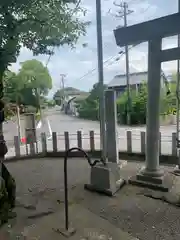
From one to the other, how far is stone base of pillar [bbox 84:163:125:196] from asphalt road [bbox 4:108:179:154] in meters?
1.72

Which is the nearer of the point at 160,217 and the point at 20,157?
the point at 160,217

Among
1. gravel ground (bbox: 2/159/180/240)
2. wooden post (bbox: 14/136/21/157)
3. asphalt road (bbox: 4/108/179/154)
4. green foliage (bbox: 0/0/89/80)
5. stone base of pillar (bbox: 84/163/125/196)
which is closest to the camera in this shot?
gravel ground (bbox: 2/159/180/240)

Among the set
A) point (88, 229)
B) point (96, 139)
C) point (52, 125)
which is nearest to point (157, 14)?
point (88, 229)

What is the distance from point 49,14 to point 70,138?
2.93m

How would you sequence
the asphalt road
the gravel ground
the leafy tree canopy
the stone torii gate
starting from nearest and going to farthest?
the gravel ground < the stone torii gate < the leafy tree canopy < the asphalt road

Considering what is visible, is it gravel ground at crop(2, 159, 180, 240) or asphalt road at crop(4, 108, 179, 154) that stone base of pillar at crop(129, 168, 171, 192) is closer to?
gravel ground at crop(2, 159, 180, 240)

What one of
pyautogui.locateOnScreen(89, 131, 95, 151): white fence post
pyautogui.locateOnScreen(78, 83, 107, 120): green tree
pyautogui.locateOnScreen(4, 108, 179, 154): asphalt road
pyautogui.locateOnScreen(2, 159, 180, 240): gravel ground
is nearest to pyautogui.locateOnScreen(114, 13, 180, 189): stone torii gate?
pyautogui.locateOnScreen(2, 159, 180, 240): gravel ground

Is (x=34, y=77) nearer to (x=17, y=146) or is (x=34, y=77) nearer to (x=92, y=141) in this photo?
(x=17, y=146)

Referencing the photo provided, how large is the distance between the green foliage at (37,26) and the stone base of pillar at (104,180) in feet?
5.23

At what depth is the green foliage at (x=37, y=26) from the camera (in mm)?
2133

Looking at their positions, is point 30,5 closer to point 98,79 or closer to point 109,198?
point 98,79

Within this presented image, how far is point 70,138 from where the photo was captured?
488 cm

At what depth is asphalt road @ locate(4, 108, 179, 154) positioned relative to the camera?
4.43 metres

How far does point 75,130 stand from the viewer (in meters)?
5.37
